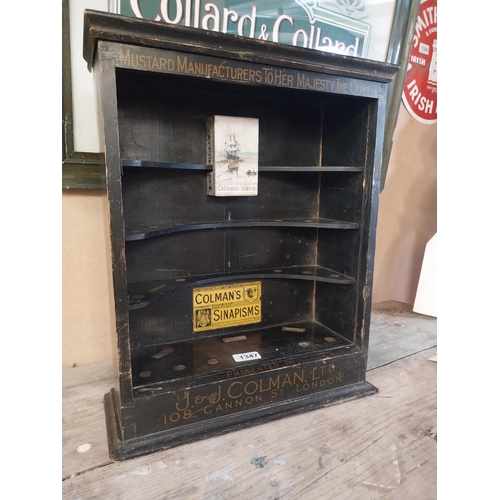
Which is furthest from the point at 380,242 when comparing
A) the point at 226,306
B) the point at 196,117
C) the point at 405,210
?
the point at 196,117

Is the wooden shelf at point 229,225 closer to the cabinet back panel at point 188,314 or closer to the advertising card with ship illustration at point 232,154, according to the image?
the advertising card with ship illustration at point 232,154

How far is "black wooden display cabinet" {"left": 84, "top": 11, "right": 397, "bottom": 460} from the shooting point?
1.09m

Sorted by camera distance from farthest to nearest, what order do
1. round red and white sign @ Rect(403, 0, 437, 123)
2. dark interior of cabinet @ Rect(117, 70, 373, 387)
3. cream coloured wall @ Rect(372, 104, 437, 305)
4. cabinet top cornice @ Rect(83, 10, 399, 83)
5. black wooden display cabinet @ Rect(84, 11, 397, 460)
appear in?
1. cream coloured wall @ Rect(372, 104, 437, 305)
2. round red and white sign @ Rect(403, 0, 437, 123)
3. dark interior of cabinet @ Rect(117, 70, 373, 387)
4. black wooden display cabinet @ Rect(84, 11, 397, 460)
5. cabinet top cornice @ Rect(83, 10, 399, 83)

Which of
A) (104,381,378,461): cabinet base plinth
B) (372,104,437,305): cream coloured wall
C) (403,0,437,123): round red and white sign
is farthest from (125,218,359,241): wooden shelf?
(403,0,437,123): round red and white sign

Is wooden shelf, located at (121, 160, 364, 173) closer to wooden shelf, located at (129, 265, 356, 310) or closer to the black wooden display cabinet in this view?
the black wooden display cabinet

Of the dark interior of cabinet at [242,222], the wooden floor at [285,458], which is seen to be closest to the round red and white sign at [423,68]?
the dark interior of cabinet at [242,222]

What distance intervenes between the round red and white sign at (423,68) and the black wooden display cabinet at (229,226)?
2.87ft

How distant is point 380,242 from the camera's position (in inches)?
92.3

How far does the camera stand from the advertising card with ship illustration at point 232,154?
1403 millimetres

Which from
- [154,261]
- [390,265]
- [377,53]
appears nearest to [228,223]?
[154,261]

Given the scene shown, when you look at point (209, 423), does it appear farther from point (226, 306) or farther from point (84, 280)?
point (84, 280)

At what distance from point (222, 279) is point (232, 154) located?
1.55 feet
